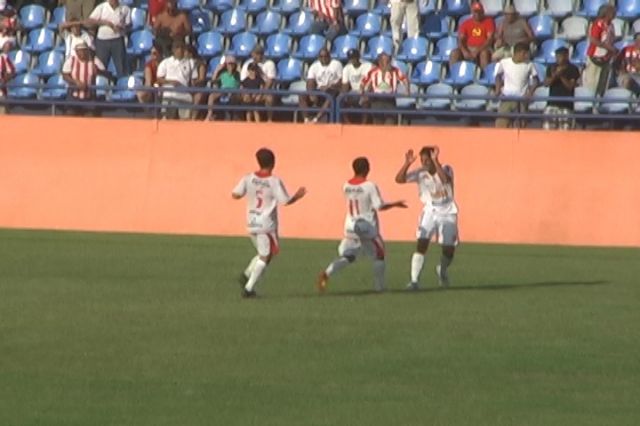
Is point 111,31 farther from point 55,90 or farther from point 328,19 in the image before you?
point 328,19

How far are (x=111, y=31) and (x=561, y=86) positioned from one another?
7488 millimetres

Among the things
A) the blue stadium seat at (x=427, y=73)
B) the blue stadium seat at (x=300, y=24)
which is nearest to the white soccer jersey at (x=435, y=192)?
the blue stadium seat at (x=427, y=73)

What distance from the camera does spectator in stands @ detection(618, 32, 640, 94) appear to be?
1184 inches

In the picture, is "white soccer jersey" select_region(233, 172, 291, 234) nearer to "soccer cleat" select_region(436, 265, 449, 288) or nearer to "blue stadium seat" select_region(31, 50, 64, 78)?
"soccer cleat" select_region(436, 265, 449, 288)

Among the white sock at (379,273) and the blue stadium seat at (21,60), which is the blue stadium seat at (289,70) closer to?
the blue stadium seat at (21,60)

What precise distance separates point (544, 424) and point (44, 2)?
77.9 ft

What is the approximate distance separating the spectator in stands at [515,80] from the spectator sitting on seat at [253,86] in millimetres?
3740

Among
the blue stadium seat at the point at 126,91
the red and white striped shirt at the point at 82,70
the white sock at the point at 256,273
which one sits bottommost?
the white sock at the point at 256,273

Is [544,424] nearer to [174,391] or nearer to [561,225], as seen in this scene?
[174,391]

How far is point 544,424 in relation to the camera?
42.9 ft

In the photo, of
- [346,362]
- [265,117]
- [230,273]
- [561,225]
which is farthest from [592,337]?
[265,117]

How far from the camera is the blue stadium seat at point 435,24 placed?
32281 millimetres

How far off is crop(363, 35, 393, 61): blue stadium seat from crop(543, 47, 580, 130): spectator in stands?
3.22 m

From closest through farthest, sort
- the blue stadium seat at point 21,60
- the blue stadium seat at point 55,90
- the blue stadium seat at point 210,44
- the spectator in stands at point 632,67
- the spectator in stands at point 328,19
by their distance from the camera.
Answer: the spectator in stands at point 632,67 < the blue stadium seat at point 55,90 < the spectator in stands at point 328,19 < the blue stadium seat at point 210,44 < the blue stadium seat at point 21,60
